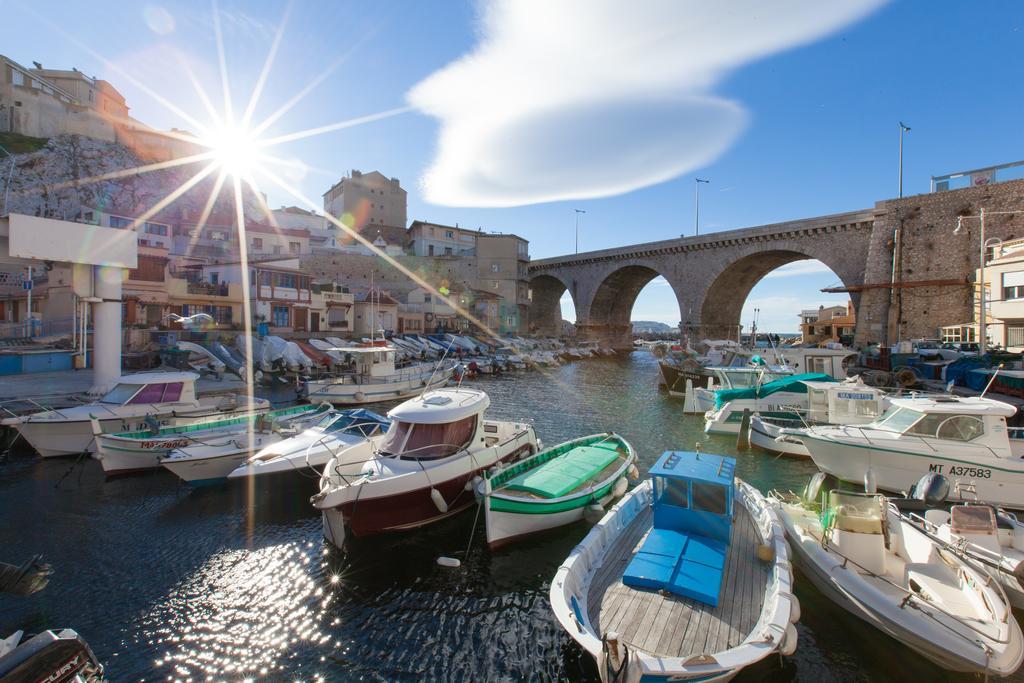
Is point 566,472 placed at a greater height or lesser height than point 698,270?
lesser

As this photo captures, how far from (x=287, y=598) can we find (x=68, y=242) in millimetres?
17002

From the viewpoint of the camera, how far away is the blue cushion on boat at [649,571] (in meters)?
5.87

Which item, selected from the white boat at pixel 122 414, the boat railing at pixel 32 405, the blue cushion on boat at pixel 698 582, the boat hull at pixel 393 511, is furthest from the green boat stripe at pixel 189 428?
the blue cushion on boat at pixel 698 582

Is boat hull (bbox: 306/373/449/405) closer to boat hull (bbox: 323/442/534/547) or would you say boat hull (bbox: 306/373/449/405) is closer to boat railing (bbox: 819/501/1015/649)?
boat hull (bbox: 323/442/534/547)

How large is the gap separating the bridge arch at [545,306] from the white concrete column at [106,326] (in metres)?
64.6

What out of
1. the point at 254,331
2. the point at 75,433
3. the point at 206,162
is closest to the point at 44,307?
the point at 254,331

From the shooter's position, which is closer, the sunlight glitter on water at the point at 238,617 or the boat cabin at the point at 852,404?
the sunlight glitter on water at the point at 238,617

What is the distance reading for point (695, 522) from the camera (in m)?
7.01

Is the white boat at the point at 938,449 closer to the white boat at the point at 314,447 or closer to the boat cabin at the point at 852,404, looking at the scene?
the boat cabin at the point at 852,404

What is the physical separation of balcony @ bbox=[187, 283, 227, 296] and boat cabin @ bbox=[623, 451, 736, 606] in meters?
35.2

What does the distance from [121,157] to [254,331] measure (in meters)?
46.9

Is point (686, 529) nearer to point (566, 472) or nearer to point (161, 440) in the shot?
point (566, 472)

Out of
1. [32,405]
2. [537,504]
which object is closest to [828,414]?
[537,504]

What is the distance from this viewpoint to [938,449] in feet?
35.7
